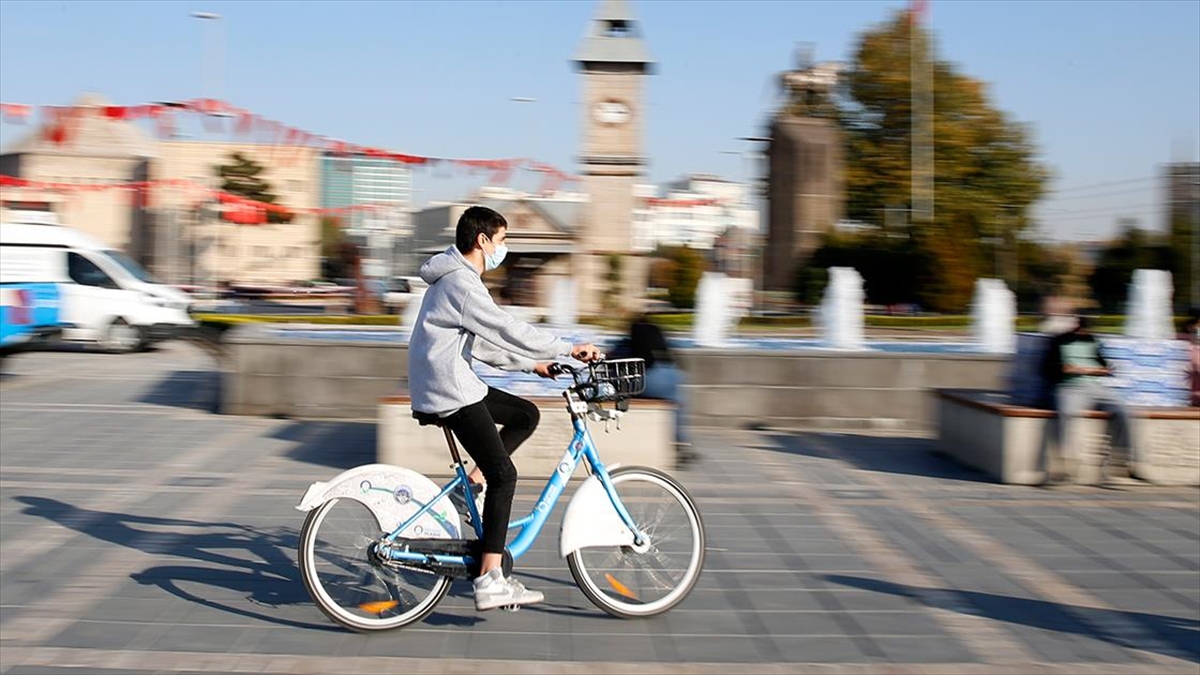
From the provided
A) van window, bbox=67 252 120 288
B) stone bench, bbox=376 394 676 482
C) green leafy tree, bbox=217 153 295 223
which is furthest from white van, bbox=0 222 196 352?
green leafy tree, bbox=217 153 295 223

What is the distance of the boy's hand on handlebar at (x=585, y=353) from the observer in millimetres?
5793

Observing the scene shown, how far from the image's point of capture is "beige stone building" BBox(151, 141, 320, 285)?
202 ft

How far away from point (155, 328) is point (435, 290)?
1836 cm

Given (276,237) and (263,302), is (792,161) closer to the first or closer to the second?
(263,302)

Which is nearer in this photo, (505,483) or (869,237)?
(505,483)

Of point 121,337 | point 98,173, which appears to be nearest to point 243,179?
point 98,173

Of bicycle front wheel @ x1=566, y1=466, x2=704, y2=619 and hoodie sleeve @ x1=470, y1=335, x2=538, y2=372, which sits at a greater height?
hoodie sleeve @ x1=470, y1=335, x2=538, y2=372

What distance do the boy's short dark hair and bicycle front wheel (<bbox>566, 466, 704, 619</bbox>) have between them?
4.17 ft

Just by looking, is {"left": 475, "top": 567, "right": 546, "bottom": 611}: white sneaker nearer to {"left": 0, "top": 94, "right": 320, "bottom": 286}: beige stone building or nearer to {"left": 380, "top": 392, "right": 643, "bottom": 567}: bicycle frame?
{"left": 380, "top": 392, "right": 643, "bottom": 567}: bicycle frame

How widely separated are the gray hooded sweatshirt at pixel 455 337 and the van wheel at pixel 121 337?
62.8 ft

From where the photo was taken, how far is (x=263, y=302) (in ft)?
158

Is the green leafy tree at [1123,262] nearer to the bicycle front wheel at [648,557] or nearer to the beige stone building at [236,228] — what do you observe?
the beige stone building at [236,228]

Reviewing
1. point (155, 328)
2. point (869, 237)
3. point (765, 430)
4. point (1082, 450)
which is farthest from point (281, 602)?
point (869, 237)

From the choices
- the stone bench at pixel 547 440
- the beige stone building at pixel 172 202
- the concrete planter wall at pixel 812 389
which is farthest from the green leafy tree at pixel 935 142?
the stone bench at pixel 547 440
